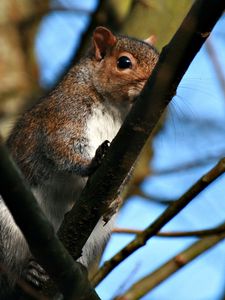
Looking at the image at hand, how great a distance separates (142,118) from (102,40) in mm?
2038

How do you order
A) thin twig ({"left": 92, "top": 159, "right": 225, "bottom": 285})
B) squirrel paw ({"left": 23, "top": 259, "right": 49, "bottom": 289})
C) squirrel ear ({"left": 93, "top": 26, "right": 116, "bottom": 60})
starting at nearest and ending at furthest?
thin twig ({"left": 92, "top": 159, "right": 225, "bottom": 285}) → squirrel paw ({"left": 23, "top": 259, "right": 49, "bottom": 289}) → squirrel ear ({"left": 93, "top": 26, "right": 116, "bottom": 60})

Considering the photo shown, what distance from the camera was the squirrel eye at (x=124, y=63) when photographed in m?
4.61

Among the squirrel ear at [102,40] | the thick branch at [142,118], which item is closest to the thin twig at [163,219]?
the thick branch at [142,118]

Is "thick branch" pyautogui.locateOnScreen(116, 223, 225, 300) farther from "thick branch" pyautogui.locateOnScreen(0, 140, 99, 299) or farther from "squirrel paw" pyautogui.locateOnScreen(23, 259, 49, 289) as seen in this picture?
"thick branch" pyautogui.locateOnScreen(0, 140, 99, 299)

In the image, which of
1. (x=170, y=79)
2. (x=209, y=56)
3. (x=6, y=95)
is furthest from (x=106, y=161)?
(x=6, y=95)

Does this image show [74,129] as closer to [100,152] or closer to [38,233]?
[100,152]

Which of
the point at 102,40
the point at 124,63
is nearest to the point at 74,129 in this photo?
the point at 124,63

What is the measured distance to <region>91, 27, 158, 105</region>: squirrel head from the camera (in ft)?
14.5

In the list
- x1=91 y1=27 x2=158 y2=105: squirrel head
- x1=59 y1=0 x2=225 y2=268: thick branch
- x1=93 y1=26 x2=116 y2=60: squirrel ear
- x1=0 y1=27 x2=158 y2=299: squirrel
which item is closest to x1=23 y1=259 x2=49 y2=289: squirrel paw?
x1=0 y1=27 x2=158 y2=299: squirrel

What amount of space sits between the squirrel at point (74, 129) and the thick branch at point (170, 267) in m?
0.53

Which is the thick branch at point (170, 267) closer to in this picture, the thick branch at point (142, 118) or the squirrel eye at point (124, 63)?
the thick branch at point (142, 118)

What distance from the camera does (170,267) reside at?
406cm

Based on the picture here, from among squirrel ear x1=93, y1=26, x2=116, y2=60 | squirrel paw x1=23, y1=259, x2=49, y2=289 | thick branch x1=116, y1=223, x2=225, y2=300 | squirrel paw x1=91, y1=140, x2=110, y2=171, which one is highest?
squirrel paw x1=91, y1=140, x2=110, y2=171

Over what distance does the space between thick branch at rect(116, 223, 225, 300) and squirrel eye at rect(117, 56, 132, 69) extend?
1.15 metres
